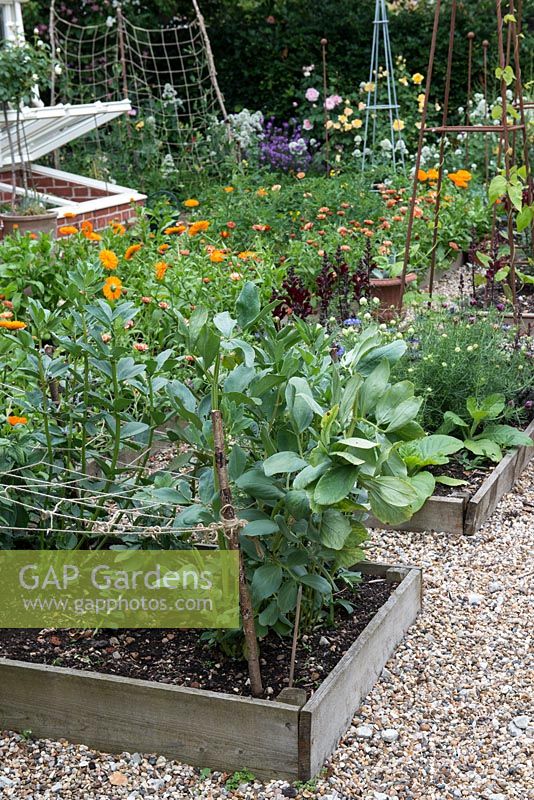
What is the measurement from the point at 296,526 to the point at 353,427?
346 mm

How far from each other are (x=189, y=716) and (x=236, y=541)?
0.44 meters

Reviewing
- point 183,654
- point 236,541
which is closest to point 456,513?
point 183,654

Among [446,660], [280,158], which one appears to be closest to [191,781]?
[446,660]

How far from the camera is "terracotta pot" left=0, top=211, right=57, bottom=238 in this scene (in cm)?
683

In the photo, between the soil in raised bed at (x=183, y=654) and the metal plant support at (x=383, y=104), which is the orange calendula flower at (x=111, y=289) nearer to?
the soil in raised bed at (x=183, y=654)

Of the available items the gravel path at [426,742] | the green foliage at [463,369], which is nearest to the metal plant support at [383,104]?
the green foliage at [463,369]

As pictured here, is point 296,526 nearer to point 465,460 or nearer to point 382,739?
point 382,739

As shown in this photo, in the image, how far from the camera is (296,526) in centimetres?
236

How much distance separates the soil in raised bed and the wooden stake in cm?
8

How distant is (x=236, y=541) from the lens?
225 centimetres

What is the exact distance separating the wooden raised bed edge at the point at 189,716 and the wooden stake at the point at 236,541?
0.35 feet

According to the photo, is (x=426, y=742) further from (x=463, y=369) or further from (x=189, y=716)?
(x=463, y=369)

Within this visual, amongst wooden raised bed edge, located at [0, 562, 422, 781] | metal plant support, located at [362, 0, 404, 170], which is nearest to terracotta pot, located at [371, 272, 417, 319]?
metal plant support, located at [362, 0, 404, 170]

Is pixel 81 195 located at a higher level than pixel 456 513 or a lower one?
higher
